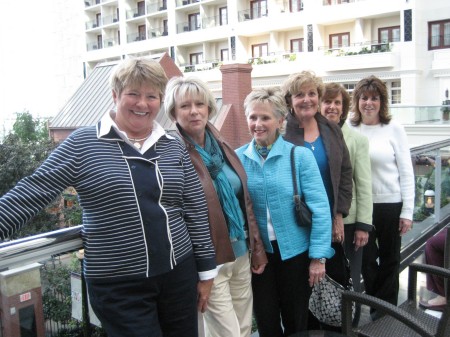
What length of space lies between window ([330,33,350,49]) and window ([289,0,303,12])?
3196mm

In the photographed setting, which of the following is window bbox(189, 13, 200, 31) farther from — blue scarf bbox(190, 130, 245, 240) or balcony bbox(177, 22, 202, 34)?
blue scarf bbox(190, 130, 245, 240)

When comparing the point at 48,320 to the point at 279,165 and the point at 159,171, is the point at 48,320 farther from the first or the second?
the point at 279,165

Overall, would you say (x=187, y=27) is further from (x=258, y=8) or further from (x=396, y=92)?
(x=396, y=92)

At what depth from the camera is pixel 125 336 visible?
1734 mm

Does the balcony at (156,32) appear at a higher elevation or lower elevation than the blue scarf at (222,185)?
higher

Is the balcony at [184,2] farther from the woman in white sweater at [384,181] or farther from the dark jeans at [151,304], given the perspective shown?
the dark jeans at [151,304]

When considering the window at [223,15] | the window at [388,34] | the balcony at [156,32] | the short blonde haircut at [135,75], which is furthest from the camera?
the balcony at [156,32]

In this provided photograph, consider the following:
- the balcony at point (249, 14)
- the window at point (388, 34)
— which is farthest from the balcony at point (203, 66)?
the window at point (388, 34)

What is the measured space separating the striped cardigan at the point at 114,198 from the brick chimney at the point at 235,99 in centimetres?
1656

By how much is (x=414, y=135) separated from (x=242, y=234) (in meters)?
15.9

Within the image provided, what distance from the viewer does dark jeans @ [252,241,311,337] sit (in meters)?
2.45

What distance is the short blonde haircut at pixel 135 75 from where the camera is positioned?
177cm

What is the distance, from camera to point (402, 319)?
190 cm

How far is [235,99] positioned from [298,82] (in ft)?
54.5
